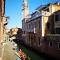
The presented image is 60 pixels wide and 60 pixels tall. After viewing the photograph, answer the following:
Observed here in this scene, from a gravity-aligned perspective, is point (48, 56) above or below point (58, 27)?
below

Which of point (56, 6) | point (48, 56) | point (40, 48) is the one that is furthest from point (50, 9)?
point (48, 56)

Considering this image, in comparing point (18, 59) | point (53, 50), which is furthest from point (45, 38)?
point (18, 59)

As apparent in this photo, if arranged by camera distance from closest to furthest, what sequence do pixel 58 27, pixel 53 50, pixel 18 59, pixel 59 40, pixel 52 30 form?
pixel 18 59
pixel 59 40
pixel 53 50
pixel 58 27
pixel 52 30

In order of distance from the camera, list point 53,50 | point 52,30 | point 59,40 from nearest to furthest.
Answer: point 59,40
point 53,50
point 52,30

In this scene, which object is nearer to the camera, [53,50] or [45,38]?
[53,50]

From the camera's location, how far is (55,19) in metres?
32.8

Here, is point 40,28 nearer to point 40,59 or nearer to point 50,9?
point 50,9

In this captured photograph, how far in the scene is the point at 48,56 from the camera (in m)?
29.7

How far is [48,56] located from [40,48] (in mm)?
5095

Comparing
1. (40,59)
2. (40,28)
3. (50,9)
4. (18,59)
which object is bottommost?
(40,59)

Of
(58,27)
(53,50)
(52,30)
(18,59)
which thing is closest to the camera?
(18,59)

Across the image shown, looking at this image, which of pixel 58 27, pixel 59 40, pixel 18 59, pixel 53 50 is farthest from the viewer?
pixel 58 27

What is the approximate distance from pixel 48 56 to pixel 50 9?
963 cm

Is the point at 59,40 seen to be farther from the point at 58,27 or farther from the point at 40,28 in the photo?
the point at 40,28
